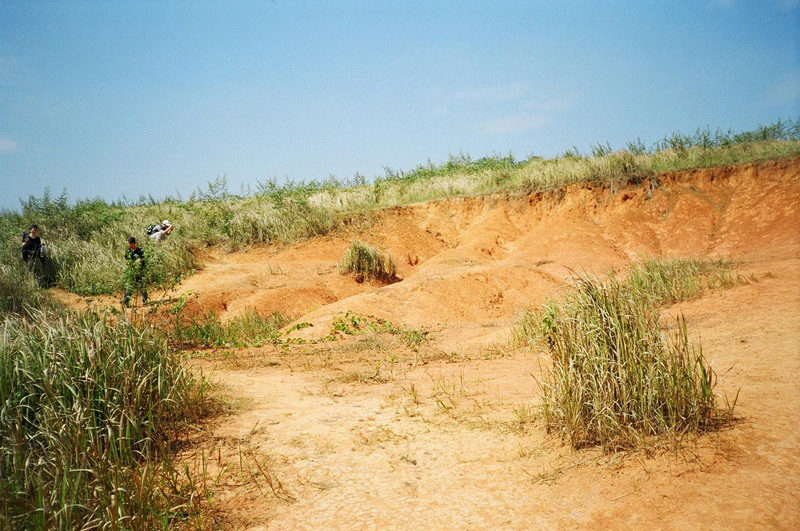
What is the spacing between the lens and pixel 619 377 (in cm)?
341

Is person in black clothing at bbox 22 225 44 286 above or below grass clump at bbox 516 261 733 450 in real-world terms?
above

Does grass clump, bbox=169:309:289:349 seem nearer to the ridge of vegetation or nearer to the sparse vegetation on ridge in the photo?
the sparse vegetation on ridge

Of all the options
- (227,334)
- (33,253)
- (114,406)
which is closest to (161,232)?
(33,253)

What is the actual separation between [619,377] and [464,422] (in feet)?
4.54

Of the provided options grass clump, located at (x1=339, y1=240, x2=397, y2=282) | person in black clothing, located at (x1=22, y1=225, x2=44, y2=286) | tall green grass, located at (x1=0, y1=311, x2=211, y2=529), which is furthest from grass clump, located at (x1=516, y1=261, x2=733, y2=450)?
person in black clothing, located at (x1=22, y1=225, x2=44, y2=286)

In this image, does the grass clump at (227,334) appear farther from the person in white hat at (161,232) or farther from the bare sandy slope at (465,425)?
the person in white hat at (161,232)

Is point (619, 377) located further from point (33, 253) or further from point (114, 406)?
point (33, 253)

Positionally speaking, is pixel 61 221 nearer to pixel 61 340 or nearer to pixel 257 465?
pixel 61 340

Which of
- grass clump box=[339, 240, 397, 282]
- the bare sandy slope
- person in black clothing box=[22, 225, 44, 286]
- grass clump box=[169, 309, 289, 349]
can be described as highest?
person in black clothing box=[22, 225, 44, 286]

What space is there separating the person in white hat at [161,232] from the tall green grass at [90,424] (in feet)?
35.7

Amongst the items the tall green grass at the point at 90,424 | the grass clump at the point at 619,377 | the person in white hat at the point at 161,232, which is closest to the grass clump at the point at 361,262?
the person in white hat at the point at 161,232

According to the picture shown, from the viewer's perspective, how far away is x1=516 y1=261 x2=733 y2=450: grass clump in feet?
11.0

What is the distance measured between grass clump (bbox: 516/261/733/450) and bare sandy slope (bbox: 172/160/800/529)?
0.51 feet

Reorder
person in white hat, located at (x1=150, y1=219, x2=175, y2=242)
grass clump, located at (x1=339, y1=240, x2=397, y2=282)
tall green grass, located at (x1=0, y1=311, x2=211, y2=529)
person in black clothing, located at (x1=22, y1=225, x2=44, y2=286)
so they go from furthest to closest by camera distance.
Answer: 1. person in white hat, located at (x1=150, y1=219, x2=175, y2=242)
2. grass clump, located at (x1=339, y1=240, x2=397, y2=282)
3. person in black clothing, located at (x1=22, y1=225, x2=44, y2=286)
4. tall green grass, located at (x1=0, y1=311, x2=211, y2=529)
